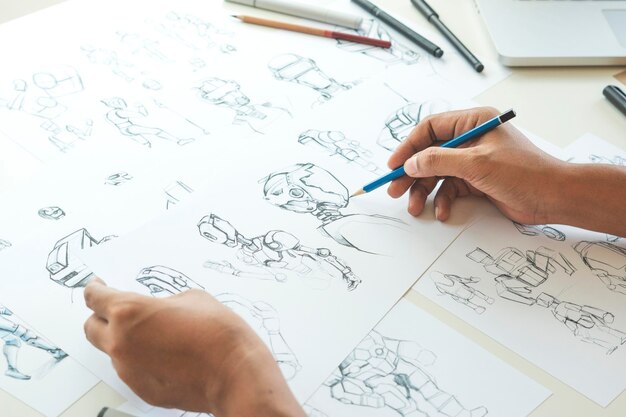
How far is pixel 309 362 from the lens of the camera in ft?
2.24

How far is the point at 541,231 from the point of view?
860 mm

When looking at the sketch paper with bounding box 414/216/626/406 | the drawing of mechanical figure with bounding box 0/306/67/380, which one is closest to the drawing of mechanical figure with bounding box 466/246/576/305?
the sketch paper with bounding box 414/216/626/406

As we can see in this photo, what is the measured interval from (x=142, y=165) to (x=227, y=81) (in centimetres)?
22

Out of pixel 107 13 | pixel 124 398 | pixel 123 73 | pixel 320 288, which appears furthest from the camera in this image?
pixel 107 13

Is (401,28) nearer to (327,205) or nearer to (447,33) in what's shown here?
(447,33)

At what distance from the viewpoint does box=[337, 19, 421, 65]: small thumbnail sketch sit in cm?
112

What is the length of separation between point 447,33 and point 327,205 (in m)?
0.47

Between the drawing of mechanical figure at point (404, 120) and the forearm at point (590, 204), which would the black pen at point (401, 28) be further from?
the forearm at point (590, 204)

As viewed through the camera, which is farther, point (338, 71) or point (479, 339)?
point (338, 71)

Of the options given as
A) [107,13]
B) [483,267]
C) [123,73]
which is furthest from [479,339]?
[107,13]

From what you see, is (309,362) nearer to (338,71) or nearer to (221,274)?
(221,274)

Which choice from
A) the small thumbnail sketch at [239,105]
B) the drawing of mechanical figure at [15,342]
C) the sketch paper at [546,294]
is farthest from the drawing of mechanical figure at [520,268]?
the drawing of mechanical figure at [15,342]

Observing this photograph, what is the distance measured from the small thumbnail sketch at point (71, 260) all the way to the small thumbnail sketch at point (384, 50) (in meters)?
0.54

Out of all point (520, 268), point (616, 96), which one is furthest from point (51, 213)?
point (616, 96)
